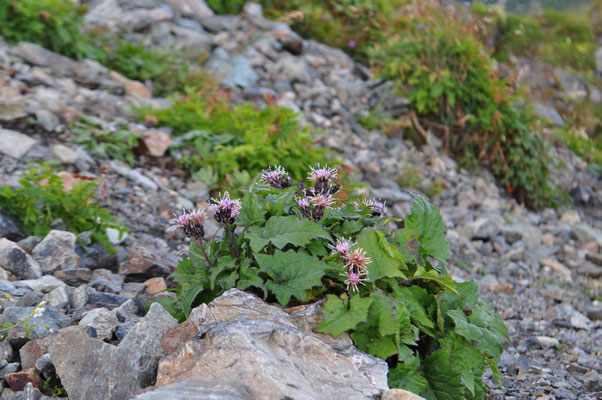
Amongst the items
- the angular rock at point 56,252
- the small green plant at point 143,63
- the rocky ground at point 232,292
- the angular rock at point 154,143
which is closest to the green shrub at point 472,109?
the rocky ground at point 232,292

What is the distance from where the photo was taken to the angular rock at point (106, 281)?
3.00 metres

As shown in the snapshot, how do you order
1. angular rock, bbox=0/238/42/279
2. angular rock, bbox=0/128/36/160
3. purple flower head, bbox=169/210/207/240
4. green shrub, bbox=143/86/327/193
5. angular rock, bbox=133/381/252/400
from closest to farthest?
angular rock, bbox=133/381/252/400 < purple flower head, bbox=169/210/207/240 < angular rock, bbox=0/238/42/279 < angular rock, bbox=0/128/36/160 < green shrub, bbox=143/86/327/193

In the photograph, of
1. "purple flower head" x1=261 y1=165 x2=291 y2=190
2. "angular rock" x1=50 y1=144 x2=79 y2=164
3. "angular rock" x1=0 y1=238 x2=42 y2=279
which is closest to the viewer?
"purple flower head" x1=261 y1=165 x2=291 y2=190

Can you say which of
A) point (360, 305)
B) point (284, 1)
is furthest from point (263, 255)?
point (284, 1)

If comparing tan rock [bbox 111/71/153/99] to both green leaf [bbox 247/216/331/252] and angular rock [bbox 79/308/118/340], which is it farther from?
green leaf [bbox 247/216/331/252]

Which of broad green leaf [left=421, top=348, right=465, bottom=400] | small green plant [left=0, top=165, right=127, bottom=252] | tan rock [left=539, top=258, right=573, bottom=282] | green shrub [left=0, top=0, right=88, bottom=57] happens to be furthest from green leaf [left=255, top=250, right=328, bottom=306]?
green shrub [left=0, top=0, right=88, bottom=57]

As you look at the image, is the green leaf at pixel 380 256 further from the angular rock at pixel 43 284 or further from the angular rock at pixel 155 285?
the angular rock at pixel 43 284

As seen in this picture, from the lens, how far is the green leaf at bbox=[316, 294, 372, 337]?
1.96 metres

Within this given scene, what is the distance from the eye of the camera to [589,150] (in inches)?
315

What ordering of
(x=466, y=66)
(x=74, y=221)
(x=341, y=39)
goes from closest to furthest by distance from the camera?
(x=74, y=221)
(x=466, y=66)
(x=341, y=39)

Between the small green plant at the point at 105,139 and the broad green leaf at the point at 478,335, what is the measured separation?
3266mm

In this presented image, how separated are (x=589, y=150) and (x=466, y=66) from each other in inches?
110

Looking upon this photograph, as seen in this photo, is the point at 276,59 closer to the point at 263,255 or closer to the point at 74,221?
the point at 74,221

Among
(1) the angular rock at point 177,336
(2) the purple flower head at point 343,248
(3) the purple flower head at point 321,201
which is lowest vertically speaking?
(1) the angular rock at point 177,336
